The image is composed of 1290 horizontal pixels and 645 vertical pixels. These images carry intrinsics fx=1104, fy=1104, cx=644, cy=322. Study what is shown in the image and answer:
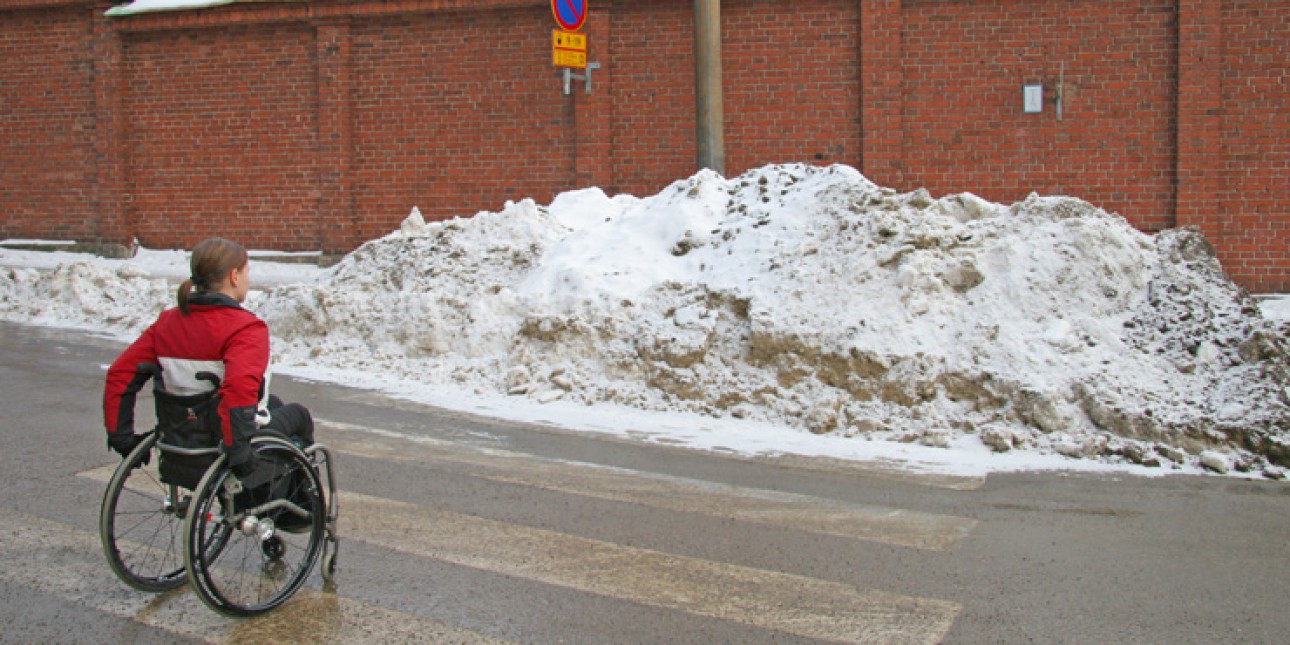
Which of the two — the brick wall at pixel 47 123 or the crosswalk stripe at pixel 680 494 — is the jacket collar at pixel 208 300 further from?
the brick wall at pixel 47 123

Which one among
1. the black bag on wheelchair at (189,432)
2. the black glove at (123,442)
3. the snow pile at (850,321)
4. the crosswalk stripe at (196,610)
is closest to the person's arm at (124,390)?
the black glove at (123,442)

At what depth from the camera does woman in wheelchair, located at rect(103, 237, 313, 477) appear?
3922 mm

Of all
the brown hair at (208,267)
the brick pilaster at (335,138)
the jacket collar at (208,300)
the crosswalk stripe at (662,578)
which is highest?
the brick pilaster at (335,138)

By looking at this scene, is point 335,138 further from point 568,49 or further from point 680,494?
point 680,494

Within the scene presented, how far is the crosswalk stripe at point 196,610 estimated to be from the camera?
13.3 feet

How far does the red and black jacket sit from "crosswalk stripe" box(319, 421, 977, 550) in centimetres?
242

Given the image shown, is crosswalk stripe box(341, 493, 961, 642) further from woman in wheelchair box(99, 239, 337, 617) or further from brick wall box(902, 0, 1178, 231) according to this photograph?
brick wall box(902, 0, 1178, 231)

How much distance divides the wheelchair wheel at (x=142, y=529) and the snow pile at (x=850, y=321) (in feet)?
12.0

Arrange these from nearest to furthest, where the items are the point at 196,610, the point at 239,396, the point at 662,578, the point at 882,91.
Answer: the point at 239,396, the point at 196,610, the point at 662,578, the point at 882,91

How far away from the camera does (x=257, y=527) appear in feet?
13.6

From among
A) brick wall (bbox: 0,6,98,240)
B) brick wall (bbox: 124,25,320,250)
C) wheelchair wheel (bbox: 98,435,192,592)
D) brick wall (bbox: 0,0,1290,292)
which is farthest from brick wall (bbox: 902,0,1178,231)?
brick wall (bbox: 0,6,98,240)

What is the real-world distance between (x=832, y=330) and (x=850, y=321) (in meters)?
0.17

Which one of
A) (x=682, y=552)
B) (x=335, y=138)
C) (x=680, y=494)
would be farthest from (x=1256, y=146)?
(x=335, y=138)

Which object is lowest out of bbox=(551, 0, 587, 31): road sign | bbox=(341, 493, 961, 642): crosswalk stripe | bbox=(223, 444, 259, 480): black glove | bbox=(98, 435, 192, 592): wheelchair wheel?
bbox=(341, 493, 961, 642): crosswalk stripe
